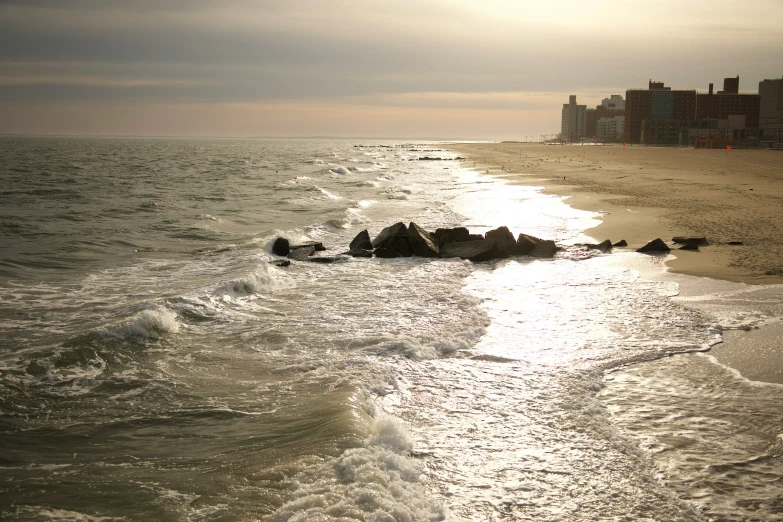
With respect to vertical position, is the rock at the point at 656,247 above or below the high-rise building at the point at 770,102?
below

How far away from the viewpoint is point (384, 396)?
21.4 feet

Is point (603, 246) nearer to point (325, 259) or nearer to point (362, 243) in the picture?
point (362, 243)

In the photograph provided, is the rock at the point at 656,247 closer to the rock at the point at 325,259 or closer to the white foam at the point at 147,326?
the rock at the point at 325,259

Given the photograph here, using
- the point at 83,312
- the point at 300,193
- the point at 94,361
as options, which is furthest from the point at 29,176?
the point at 94,361

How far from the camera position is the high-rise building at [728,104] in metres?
159

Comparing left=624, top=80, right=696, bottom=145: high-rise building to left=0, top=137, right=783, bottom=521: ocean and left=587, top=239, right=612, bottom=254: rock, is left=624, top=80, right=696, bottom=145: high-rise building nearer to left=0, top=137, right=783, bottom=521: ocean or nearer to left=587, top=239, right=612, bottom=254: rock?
left=587, top=239, right=612, bottom=254: rock

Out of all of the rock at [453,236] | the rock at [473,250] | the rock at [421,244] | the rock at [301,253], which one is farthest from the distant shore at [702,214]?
the rock at [301,253]

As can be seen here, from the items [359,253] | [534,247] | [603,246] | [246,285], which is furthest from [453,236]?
[246,285]

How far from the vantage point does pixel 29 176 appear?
45.7 metres

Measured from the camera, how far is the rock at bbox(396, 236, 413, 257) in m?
15.7

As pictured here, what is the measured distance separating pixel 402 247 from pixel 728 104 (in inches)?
7081

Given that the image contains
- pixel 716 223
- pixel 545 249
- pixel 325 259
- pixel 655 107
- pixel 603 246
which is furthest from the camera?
pixel 655 107

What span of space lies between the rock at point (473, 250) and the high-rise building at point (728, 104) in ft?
548

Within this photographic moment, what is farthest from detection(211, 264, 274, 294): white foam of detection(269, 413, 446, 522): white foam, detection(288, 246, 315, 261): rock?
detection(269, 413, 446, 522): white foam
